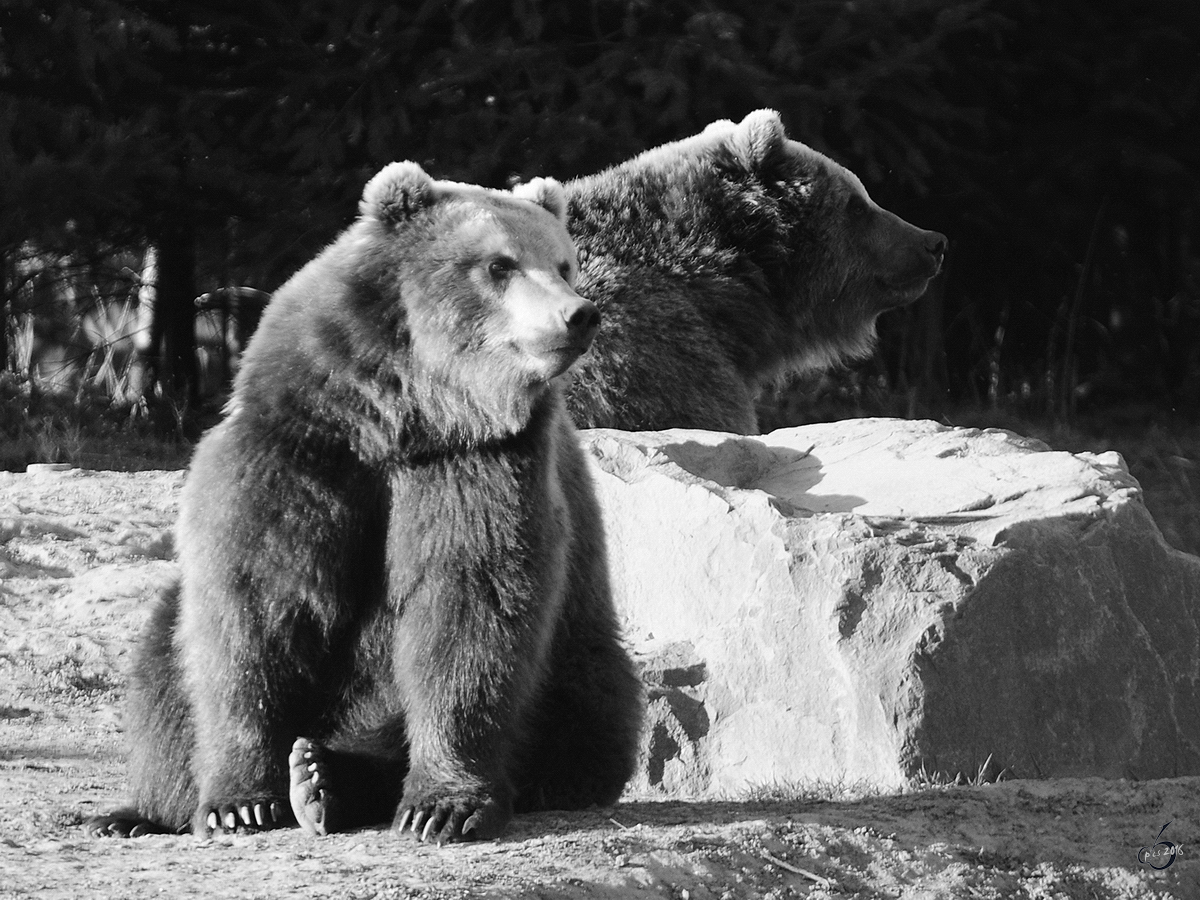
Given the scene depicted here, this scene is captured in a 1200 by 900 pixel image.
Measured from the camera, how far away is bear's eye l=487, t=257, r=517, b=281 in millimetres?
4059

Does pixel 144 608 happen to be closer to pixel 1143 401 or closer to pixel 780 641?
pixel 780 641

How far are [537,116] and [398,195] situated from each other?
536 cm

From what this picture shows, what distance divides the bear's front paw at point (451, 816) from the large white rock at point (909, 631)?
5.03 ft

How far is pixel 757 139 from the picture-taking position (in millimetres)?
7219

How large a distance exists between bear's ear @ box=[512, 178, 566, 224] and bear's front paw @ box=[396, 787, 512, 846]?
1.54 m

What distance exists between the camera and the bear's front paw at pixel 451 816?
371 cm

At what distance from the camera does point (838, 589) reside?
5.07 m

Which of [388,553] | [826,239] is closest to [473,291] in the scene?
[388,553]

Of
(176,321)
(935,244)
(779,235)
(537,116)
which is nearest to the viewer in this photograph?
(779,235)

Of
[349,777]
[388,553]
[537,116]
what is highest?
[537,116]

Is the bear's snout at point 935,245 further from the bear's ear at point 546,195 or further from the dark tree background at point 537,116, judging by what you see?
the bear's ear at point 546,195

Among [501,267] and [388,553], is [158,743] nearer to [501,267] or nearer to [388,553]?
[388,553]

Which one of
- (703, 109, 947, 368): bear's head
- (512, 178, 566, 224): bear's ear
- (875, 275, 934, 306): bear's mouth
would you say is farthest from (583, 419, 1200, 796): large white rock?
(875, 275, 934, 306): bear's mouth

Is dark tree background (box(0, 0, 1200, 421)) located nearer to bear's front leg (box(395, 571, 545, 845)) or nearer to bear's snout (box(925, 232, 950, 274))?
bear's snout (box(925, 232, 950, 274))
